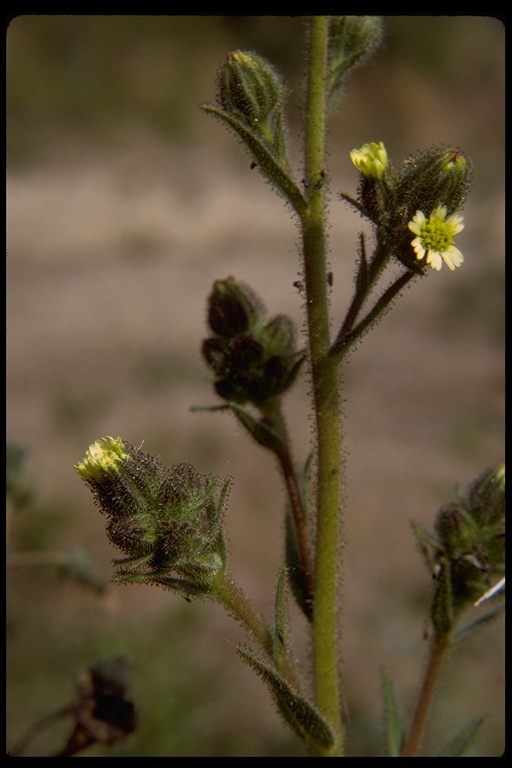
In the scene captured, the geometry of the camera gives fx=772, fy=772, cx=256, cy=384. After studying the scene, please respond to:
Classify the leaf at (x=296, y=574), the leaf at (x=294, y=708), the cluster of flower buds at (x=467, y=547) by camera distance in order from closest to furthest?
the leaf at (x=294, y=708)
the leaf at (x=296, y=574)
the cluster of flower buds at (x=467, y=547)

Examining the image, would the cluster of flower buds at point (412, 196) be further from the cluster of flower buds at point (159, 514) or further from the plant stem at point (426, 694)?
the plant stem at point (426, 694)

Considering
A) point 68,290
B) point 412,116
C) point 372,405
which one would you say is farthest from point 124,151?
point 372,405

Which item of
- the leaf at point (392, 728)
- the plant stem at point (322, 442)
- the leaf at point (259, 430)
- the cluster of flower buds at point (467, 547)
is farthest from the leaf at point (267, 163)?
the leaf at point (392, 728)

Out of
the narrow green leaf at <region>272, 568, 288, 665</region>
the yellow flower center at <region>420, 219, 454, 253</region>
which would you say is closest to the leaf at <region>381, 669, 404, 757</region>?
the narrow green leaf at <region>272, 568, 288, 665</region>

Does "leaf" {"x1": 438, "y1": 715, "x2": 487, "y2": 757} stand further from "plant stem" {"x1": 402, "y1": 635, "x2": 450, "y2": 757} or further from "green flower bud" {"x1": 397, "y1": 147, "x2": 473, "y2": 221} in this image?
"green flower bud" {"x1": 397, "y1": 147, "x2": 473, "y2": 221}

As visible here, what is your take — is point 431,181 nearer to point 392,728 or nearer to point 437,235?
point 437,235
